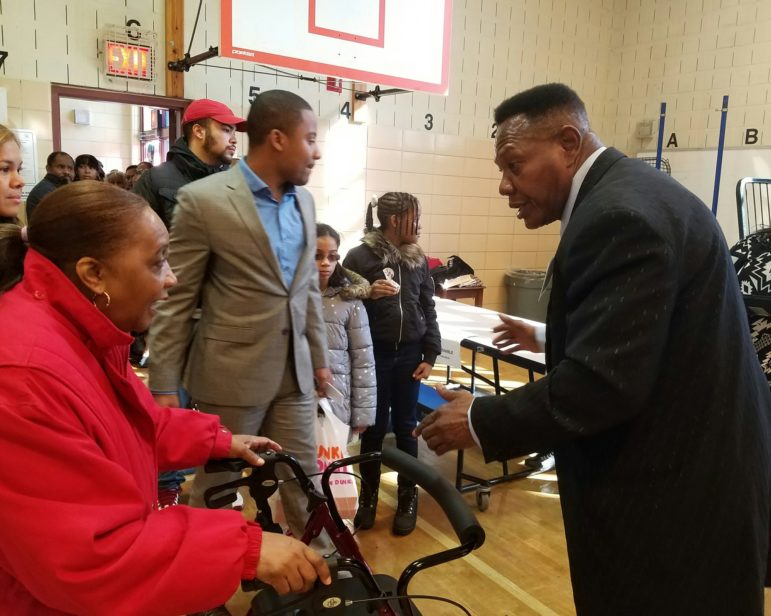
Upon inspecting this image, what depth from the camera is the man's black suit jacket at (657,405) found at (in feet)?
3.19

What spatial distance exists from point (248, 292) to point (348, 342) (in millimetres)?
759

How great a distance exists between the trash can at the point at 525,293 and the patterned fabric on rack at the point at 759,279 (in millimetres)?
4614

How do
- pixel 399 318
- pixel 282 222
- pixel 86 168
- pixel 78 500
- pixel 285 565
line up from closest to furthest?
pixel 78 500
pixel 285 565
pixel 282 222
pixel 399 318
pixel 86 168

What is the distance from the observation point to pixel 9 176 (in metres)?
1.55

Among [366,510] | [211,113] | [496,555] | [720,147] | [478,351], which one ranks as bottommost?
[496,555]

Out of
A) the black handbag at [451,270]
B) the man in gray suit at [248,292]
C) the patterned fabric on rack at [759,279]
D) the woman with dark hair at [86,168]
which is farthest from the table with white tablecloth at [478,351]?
the woman with dark hair at [86,168]

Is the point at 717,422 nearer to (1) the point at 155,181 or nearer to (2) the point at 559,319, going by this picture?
(2) the point at 559,319

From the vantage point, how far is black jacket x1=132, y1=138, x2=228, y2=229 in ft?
8.92

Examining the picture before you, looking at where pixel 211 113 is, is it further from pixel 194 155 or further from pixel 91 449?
pixel 91 449

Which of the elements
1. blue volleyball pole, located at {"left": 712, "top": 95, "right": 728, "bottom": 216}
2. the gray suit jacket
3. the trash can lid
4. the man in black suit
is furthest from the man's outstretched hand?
blue volleyball pole, located at {"left": 712, "top": 95, "right": 728, "bottom": 216}

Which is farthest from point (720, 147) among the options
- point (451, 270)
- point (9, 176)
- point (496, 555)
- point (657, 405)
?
point (9, 176)

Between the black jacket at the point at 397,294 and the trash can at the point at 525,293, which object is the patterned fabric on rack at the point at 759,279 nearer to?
the black jacket at the point at 397,294

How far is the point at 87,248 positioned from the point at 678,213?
0.94m

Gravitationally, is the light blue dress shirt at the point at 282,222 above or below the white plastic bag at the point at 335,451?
above
